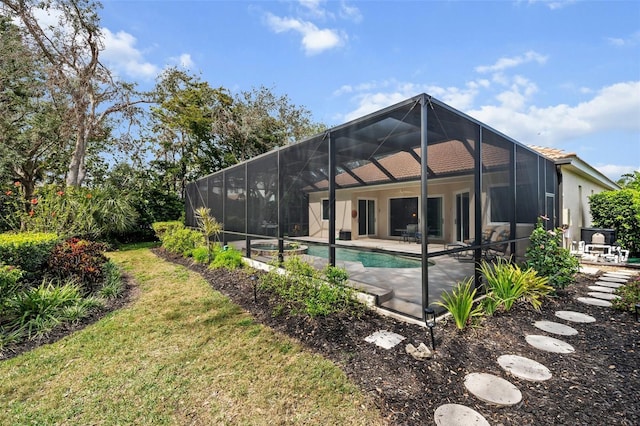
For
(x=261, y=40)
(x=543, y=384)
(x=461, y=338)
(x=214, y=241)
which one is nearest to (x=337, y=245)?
(x=461, y=338)

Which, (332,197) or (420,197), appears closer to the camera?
(420,197)

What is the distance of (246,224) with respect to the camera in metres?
7.76

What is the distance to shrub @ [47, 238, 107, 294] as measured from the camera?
5.16 m

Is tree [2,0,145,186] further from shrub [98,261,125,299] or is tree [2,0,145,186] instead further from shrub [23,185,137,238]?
shrub [98,261,125,299]

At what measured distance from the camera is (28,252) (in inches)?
183

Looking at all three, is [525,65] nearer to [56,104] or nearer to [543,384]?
[543,384]

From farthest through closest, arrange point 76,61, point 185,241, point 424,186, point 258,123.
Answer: point 258,123 → point 76,61 → point 185,241 → point 424,186

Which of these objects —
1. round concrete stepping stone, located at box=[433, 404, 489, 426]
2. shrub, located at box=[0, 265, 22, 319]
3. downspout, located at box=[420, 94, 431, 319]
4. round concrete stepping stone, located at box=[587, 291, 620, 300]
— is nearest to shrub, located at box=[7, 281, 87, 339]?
shrub, located at box=[0, 265, 22, 319]

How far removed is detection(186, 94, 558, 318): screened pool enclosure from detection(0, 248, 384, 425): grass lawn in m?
1.74

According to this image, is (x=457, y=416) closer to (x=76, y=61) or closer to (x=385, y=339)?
(x=385, y=339)

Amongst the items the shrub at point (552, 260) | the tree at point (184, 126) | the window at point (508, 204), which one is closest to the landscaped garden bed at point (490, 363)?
the shrub at point (552, 260)

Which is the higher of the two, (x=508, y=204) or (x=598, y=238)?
(x=508, y=204)

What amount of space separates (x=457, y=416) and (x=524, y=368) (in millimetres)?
1135

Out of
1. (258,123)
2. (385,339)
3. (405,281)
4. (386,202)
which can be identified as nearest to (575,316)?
(405,281)
